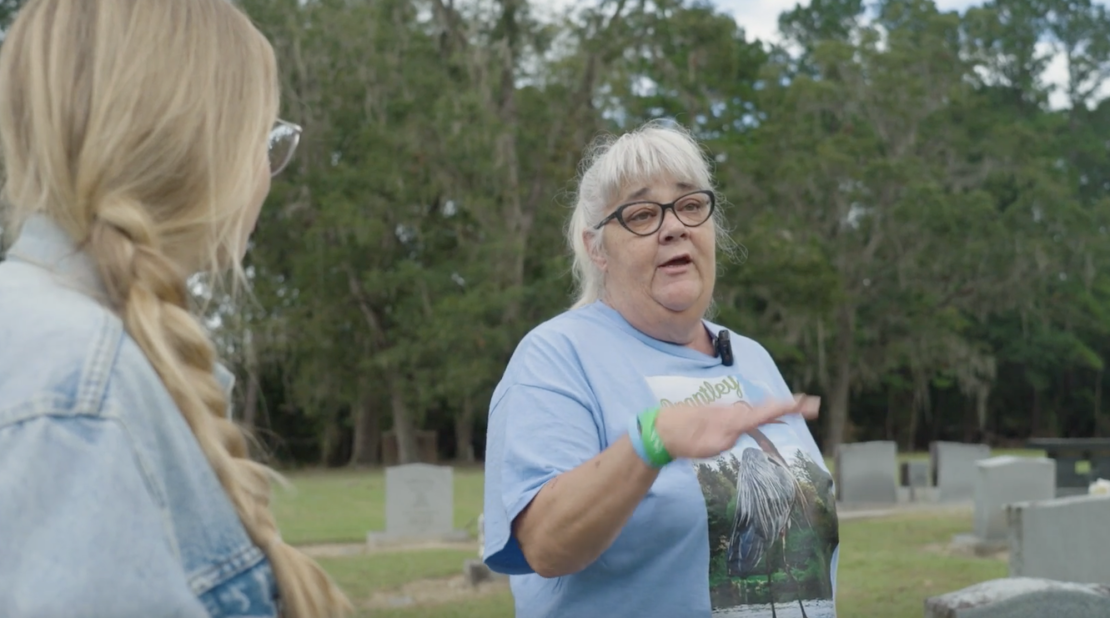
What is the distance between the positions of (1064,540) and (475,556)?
623cm

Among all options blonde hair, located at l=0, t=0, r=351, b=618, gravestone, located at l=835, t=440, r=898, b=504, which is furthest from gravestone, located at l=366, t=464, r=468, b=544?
blonde hair, located at l=0, t=0, r=351, b=618

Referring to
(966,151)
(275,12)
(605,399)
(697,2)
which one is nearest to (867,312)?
(966,151)

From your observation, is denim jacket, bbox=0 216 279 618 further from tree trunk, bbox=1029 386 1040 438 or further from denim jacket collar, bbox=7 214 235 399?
tree trunk, bbox=1029 386 1040 438

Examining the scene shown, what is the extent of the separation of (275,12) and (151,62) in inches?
1094

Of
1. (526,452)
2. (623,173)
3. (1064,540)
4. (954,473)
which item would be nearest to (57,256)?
(526,452)

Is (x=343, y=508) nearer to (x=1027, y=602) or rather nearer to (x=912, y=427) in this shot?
(x=1027, y=602)

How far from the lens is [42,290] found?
130 cm

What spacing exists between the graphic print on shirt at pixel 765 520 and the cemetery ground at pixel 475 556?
604 cm

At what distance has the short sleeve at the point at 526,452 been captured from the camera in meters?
2.39

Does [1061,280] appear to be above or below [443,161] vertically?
below

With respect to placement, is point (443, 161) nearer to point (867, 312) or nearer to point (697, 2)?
point (697, 2)

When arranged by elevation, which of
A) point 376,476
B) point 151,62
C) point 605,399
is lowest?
point 376,476

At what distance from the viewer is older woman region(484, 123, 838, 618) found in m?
2.24

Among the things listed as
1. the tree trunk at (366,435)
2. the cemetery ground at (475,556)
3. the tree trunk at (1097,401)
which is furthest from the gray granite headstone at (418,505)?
the tree trunk at (1097,401)
